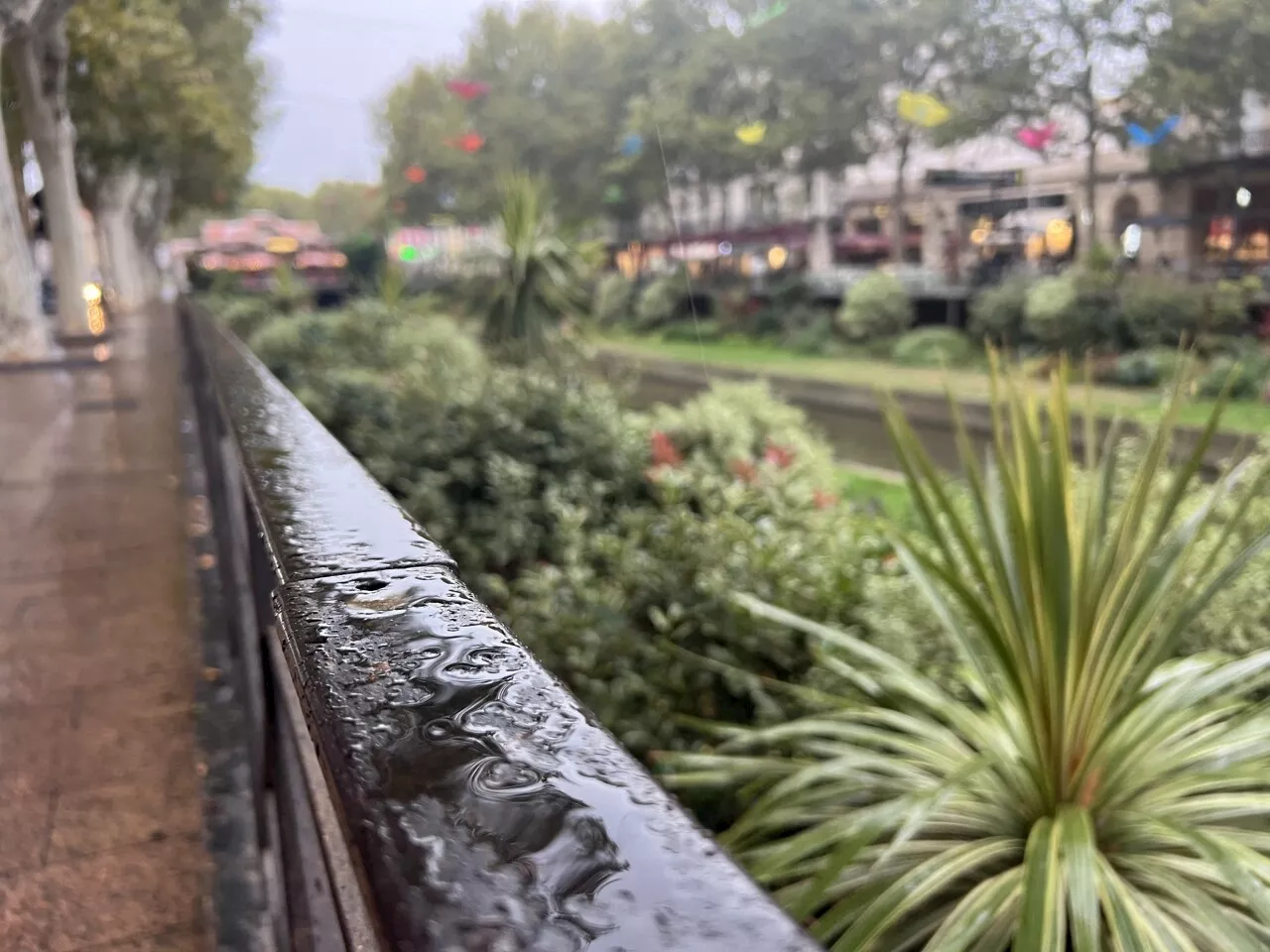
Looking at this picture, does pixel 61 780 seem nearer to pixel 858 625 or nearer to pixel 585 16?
pixel 858 625

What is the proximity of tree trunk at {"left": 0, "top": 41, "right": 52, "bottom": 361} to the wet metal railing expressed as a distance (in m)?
11.0

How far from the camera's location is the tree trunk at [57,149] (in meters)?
11.4

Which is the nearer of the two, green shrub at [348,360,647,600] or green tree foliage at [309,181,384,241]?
green shrub at [348,360,647,600]

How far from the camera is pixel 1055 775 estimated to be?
6.86 ft

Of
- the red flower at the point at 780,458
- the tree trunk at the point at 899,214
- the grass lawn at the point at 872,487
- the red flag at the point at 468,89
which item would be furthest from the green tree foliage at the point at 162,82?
the red flag at the point at 468,89

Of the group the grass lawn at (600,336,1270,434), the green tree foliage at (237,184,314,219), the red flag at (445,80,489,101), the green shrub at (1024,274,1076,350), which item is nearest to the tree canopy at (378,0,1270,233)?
the red flag at (445,80,489,101)

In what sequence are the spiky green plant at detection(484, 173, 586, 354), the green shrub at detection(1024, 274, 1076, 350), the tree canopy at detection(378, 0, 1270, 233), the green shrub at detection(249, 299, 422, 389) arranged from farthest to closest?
the green shrub at detection(1024, 274, 1076, 350) < the green shrub at detection(249, 299, 422, 389) < the spiky green plant at detection(484, 173, 586, 354) < the tree canopy at detection(378, 0, 1270, 233)

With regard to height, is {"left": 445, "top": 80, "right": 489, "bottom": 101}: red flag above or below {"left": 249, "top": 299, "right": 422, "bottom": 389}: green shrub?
above

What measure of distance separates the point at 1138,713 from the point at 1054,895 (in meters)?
0.65

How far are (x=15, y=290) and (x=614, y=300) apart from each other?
67.1 feet

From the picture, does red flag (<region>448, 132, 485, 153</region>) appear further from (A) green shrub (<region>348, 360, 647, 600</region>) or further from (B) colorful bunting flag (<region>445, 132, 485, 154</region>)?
(A) green shrub (<region>348, 360, 647, 600</region>)

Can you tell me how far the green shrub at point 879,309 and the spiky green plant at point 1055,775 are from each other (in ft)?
69.3

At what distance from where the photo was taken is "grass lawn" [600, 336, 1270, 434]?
9492 millimetres

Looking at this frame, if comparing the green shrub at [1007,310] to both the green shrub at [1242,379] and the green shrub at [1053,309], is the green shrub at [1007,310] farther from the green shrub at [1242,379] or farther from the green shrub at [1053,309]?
the green shrub at [1242,379]
